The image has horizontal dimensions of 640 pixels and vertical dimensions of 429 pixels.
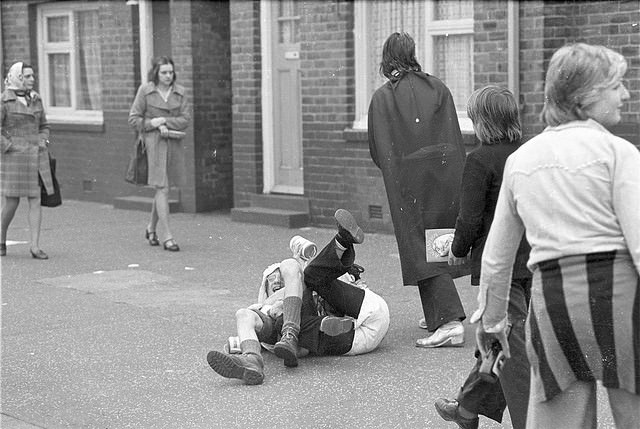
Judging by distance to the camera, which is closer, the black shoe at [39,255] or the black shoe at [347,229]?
the black shoe at [347,229]

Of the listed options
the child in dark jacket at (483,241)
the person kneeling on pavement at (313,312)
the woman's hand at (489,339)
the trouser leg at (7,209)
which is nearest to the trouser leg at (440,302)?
the person kneeling on pavement at (313,312)

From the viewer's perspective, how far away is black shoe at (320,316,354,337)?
254 inches

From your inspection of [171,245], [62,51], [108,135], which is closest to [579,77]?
[171,245]

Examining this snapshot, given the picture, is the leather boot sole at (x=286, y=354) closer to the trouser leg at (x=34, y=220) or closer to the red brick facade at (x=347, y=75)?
the red brick facade at (x=347, y=75)

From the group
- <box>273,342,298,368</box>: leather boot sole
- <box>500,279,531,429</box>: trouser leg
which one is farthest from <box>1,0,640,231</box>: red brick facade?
<box>500,279,531,429</box>: trouser leg

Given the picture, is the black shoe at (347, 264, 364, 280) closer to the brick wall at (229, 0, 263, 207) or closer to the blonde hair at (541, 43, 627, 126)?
the blonde hair at (541, 43, 627, 126)

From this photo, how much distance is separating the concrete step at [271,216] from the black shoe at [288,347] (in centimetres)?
622

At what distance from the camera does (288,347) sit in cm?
624

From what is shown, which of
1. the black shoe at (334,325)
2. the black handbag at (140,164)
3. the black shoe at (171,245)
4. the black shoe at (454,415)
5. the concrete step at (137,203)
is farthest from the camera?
the concrete step at (137,203)

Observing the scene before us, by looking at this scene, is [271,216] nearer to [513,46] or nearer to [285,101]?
[285,101]

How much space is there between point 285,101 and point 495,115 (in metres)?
8.41

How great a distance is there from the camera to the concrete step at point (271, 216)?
12.6 metres

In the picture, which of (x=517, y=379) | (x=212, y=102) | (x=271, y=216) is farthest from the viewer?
(x=212, y=102)

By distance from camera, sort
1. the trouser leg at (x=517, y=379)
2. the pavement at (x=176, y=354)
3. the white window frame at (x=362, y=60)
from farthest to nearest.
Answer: the white window frame at (x=362, y=60)
the pavement at (x=176, y=354)
the trouser leg at (x=517, y=379)
